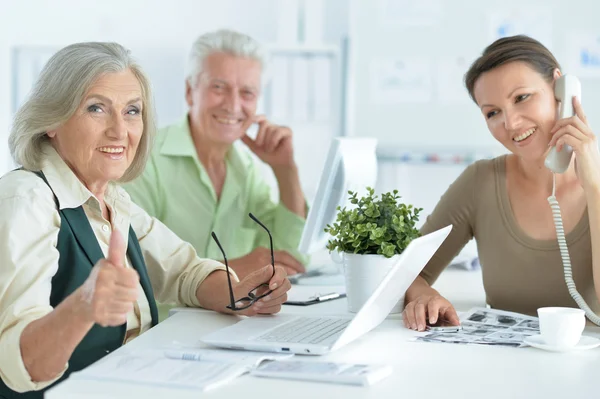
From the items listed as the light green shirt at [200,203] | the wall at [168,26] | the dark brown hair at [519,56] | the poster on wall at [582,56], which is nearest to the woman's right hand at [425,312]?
the dark brown hair at [519,56]

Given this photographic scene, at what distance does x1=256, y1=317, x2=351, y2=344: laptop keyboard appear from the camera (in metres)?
1.52

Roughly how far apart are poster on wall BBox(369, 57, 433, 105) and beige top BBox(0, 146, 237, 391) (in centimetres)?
238

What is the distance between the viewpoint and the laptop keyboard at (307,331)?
1.52m

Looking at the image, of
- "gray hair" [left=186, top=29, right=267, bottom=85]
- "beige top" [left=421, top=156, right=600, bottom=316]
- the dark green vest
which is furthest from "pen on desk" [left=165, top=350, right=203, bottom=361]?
"gray hair" [left=186, top=29, right=267, bottom=85]

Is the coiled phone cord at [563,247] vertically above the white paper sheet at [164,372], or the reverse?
the coiled phone cord at [563,247]

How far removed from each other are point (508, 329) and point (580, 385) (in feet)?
1.30

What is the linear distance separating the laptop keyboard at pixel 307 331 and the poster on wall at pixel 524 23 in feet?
8.84

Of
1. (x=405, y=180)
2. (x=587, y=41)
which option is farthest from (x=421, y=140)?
(x=587, y=41)

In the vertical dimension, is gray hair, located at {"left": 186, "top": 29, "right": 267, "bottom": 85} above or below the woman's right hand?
above

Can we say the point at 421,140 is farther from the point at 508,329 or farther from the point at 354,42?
the point at 508,329

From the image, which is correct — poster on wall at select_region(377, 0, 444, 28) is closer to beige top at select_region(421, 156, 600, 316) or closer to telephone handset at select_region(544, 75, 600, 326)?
beige top at select_region(421, 156, 600, 316)

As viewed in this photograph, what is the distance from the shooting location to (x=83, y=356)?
1.60 meters

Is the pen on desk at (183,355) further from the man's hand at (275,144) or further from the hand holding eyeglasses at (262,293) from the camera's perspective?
the man's hand at (275,144)

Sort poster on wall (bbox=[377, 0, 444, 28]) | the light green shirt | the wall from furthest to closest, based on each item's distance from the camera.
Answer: the wall → poster on wall (bbox=[377, 0, 444, 28]) → the light green shirt
